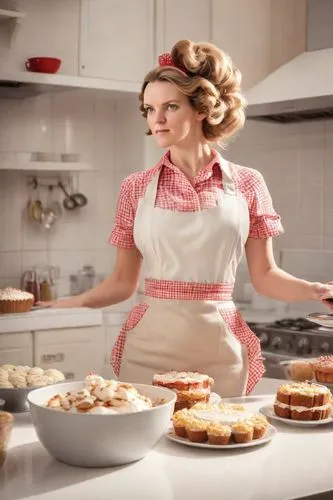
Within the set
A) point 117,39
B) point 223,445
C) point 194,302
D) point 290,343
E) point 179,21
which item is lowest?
point 290,343

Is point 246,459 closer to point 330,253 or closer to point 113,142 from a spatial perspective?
point 330,253

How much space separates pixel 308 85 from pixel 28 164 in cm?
139

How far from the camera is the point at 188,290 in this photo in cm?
218

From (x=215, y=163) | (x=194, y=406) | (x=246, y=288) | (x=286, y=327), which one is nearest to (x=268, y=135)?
(x=246, y=288)

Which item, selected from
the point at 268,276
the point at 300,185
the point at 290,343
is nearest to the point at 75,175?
the point at 300,185

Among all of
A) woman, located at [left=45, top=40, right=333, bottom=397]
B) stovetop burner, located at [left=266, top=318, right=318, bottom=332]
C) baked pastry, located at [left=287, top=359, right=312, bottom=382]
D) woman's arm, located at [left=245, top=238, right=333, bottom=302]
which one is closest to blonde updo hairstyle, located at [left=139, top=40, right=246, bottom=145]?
woman, located at [left=45, top=40, right=333, bottom=397]

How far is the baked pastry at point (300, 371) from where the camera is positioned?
2.13 m

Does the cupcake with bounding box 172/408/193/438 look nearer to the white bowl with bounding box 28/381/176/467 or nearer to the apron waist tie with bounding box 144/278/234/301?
the white bowl with bounding box 28/381/176/467

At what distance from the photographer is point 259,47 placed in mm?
4746

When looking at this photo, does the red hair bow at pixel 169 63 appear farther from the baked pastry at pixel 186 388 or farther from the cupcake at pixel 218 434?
the cupcake at pixel 218 434

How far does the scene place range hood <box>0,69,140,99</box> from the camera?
13.1 feet

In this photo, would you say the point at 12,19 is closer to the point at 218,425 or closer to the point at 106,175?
the point at 106,175

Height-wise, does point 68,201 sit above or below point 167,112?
below

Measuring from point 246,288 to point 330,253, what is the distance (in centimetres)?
50
